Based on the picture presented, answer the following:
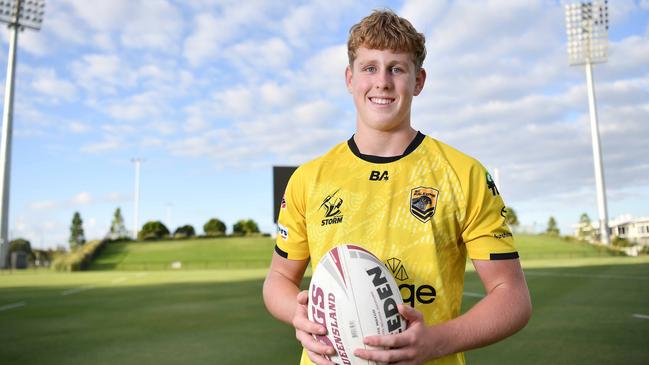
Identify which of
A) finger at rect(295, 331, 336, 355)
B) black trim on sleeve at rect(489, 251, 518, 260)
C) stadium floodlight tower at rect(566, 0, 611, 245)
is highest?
stadium floodlight tower at rect(566, 0, 611, 245)

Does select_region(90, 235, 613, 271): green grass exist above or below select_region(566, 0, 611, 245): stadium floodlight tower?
below

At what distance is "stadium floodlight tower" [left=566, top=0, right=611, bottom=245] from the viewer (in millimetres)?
53688

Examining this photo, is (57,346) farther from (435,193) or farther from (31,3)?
(31,3)

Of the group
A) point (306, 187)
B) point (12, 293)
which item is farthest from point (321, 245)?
point (12, 293)

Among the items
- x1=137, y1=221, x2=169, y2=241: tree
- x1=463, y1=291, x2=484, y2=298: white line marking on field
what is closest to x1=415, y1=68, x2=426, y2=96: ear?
x1=463, y1=291, x2=484, y2=298: white line marking on field

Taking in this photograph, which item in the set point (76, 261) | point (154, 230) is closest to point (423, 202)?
point (76, 261)

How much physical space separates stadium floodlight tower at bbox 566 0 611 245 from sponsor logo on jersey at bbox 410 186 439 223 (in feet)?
191

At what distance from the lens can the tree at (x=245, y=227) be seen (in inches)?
3036

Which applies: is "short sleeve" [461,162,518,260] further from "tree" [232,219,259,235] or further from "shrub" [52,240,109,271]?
"tree" [232,219,259,235]

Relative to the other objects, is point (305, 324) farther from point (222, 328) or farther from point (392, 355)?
point (222, 328)

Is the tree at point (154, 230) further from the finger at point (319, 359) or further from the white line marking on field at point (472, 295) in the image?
the finger at point (319, 359)

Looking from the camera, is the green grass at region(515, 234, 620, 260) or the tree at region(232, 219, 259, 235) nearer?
the green grass at region(515, 234, 620, 260)

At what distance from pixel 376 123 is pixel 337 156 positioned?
1.02ft

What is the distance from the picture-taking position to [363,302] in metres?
2.12
